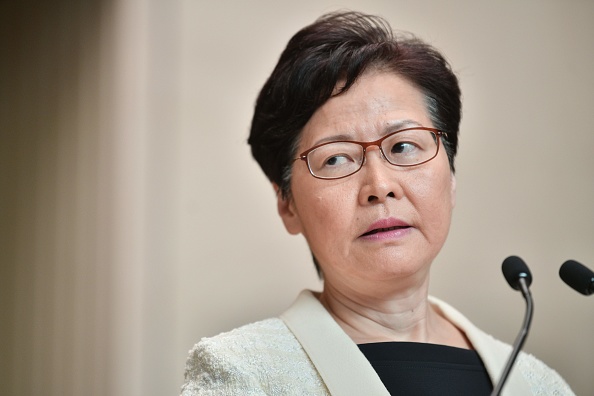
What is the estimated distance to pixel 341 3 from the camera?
2.62 m

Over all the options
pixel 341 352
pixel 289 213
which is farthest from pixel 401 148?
pixel 341 352

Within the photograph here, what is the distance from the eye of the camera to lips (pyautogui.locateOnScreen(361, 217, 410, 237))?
60.7 inches

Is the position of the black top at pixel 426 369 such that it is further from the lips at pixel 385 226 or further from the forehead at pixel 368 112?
the forehead at pixel 368 112

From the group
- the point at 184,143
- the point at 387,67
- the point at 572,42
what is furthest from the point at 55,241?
the point at 572,42

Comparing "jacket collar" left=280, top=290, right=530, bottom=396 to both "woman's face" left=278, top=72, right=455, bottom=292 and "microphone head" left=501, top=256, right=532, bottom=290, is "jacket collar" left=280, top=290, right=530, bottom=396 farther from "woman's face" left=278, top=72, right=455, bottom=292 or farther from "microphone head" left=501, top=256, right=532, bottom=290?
"microphone head" left=501, top=256, right=532, bottom=290

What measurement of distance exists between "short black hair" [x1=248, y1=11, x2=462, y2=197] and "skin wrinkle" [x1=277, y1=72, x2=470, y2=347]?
27mm

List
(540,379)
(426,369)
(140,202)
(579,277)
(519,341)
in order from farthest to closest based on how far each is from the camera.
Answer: (140,202) → (540,379) → (426,369) → (579,277) → (519,341)

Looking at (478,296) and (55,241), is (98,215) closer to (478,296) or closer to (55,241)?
(55,241)

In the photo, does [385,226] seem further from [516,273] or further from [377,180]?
[516,273]

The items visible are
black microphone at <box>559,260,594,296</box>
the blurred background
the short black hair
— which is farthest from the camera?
the blurred background

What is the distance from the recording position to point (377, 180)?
1.54 m

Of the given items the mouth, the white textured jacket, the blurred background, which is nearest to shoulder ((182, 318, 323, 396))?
the white textured jacket

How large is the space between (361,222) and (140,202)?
96cm

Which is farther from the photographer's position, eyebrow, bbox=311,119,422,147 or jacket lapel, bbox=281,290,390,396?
eyebrow, bbox=311,119,422,147
